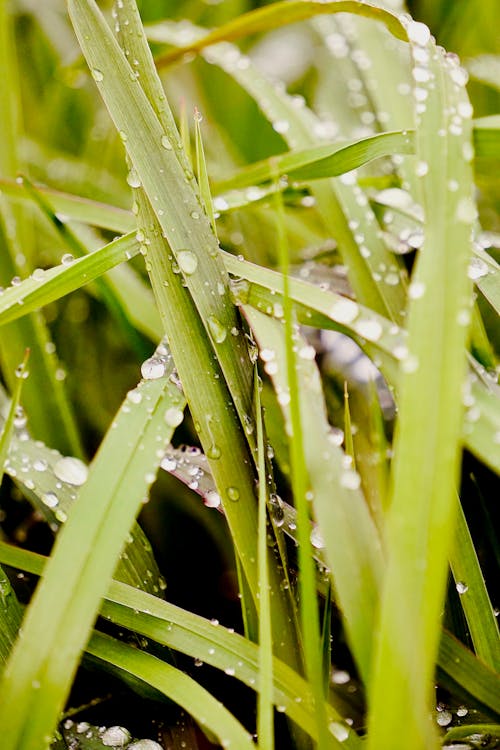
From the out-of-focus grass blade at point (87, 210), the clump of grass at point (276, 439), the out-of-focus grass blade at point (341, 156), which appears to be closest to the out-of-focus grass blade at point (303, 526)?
the clump of grass at point (276, 439)

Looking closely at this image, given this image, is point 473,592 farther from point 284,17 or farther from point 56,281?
point 284,17

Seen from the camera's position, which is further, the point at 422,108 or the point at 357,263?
the point at 357,263

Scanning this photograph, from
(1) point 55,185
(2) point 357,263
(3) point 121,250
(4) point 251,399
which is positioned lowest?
(4) point 251,399

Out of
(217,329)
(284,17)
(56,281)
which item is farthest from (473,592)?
(284,17)

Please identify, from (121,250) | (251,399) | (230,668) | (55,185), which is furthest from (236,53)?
(230,668)

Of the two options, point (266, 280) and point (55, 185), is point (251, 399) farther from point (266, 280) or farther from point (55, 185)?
point (55, 185)

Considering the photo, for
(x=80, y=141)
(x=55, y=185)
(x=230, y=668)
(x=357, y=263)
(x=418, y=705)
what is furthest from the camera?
(x=80, y=141)

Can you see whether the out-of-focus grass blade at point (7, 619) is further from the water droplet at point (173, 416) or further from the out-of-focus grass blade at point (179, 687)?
the water droplet at point (173, 416)

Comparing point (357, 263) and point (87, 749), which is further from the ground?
point (357, 263)
